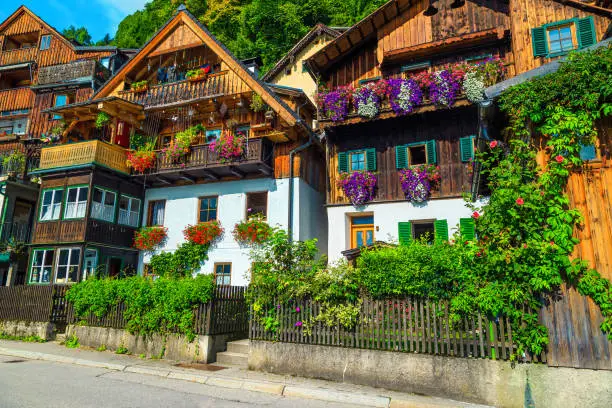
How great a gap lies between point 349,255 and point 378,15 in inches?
400

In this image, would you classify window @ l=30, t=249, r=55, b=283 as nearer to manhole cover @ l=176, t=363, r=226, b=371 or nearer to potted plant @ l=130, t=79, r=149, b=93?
potted plant @ l=130, t=79, r=149, b=93

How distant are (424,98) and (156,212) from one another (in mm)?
13998

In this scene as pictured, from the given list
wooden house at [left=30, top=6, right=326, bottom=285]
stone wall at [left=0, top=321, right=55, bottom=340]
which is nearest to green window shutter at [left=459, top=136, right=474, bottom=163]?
wooden house at [left=30, top=6, right=326, bottom=285]

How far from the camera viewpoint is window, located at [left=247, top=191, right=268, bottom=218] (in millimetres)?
18969

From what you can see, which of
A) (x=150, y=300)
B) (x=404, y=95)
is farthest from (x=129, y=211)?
(x=404, y=95)

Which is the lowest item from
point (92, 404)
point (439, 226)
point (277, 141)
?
point (92, 404)

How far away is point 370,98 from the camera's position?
54.1 ft

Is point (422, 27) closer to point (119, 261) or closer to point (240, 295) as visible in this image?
point (240, 295)

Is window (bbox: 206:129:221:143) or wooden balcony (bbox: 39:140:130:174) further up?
window (bbox: 206:129:221:143)

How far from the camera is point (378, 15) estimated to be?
1745 centimetres

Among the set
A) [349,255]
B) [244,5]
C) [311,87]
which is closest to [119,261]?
[349,255]

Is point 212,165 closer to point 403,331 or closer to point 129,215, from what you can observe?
point 129,215

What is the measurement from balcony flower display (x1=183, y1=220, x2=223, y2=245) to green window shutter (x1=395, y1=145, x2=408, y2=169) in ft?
27.5

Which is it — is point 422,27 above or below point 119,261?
above
